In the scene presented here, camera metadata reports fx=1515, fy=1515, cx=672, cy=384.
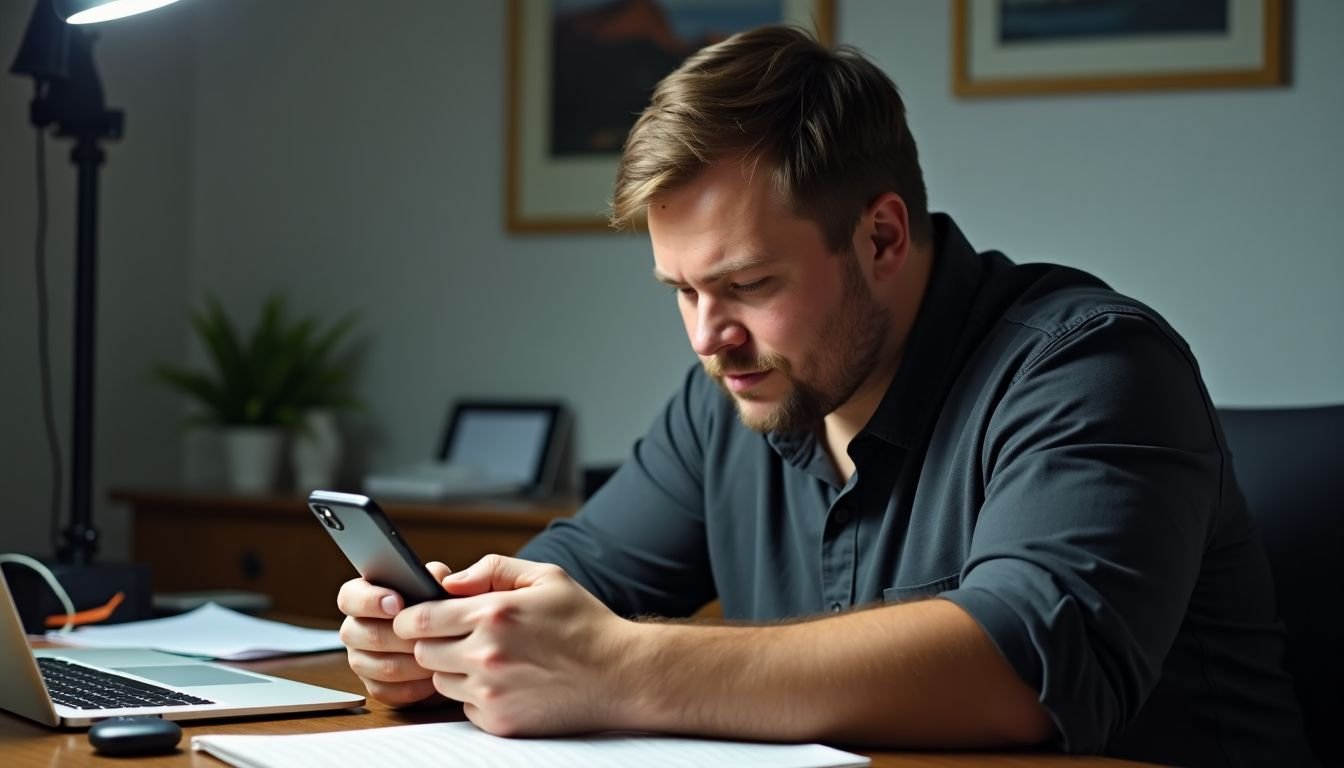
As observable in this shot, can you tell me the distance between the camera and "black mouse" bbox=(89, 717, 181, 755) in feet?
3.23

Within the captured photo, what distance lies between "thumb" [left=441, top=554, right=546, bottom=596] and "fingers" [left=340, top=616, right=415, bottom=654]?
60 millimetres

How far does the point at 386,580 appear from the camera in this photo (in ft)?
3.87

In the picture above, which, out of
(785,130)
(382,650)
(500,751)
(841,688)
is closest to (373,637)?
(382,650)

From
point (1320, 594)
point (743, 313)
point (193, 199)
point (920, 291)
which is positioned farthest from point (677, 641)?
point (193, 199)

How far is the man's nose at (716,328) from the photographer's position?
→ 143 cm

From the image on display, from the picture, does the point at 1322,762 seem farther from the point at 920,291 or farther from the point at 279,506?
the point at 279,506

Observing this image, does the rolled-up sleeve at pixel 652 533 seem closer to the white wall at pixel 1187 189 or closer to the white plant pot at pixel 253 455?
the white wall at pixel 1187 189

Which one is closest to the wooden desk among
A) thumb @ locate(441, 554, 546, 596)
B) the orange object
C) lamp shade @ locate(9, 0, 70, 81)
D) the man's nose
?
thumb @ locate(441, 554, 546, 596)

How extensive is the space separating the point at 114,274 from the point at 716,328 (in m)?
2.22

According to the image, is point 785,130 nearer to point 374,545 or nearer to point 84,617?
point 374,545

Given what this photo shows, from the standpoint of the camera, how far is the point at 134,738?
99 centimetres

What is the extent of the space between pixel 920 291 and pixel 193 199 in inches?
93.6

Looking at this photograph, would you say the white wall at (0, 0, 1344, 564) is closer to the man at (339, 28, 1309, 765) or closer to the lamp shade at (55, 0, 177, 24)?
the man at (339, 28, 1309, 765)

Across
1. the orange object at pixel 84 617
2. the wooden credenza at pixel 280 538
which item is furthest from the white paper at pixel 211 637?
the wooden credenza at pixel 280 538
